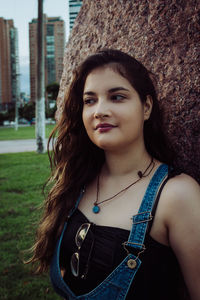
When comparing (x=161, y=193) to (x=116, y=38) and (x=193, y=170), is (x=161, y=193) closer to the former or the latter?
(x=193, y=170)

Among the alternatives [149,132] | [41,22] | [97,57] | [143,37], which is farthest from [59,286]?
[41,22]

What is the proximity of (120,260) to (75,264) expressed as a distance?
0.30 m

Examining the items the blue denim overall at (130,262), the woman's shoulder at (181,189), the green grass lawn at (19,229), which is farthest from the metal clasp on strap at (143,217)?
the green grass lawn at (19,229)

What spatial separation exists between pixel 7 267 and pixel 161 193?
8.43ft

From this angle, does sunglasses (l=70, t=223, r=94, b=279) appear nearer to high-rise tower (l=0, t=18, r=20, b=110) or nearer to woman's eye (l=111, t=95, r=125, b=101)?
woman's eye (l=111, t=95, r=125, b=101)

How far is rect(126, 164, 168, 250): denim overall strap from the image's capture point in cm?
128

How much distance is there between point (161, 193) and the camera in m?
1.32

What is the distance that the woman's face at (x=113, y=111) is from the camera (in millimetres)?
1422

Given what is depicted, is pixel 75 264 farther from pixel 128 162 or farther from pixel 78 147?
pixel 78 147

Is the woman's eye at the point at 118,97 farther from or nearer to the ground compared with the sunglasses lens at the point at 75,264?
farther from the ground

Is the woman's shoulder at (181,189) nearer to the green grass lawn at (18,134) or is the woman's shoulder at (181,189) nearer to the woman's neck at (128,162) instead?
the woman's neck at (128,162)

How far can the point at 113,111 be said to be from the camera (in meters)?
1.42

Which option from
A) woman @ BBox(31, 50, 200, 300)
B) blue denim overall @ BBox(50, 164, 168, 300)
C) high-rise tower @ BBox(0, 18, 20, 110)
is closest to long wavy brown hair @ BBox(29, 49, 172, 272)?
woman @ BBox(31, 50, 200, 300)

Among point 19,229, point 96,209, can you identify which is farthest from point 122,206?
point 19,229
